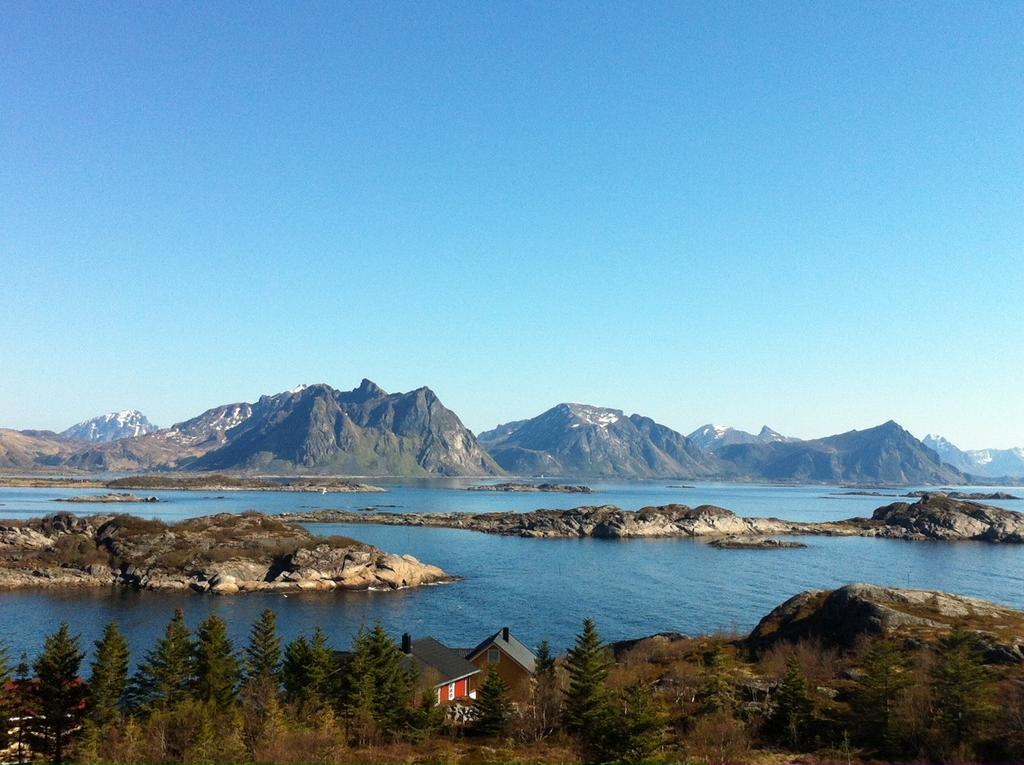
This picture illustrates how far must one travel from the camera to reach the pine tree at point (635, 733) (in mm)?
30953

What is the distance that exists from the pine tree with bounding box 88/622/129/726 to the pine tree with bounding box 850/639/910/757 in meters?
38.5

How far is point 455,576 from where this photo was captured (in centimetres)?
10688

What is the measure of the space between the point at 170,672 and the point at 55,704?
613 cm

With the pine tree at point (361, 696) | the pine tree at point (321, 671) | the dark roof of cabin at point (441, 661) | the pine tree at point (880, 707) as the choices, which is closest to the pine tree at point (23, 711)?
the pine tree at point (321, 671)

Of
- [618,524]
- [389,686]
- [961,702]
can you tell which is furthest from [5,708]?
[618,524]

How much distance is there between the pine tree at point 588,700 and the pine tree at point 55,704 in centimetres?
2668

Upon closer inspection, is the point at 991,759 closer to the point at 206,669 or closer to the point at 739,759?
the point at 739,759

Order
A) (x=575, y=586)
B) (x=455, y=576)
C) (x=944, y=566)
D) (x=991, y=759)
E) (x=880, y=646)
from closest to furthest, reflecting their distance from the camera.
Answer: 1. (x=991, y=759)
2. (x=880, y=646)
3. (x=575, y=586)
4. (x=455, y=576)
5. (x=944, y=566)

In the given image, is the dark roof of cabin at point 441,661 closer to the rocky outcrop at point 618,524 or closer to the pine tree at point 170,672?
the pine tree at point 170,672

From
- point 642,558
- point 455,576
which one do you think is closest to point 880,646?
point 455,576

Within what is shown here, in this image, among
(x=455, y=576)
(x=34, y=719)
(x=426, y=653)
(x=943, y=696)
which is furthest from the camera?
(x=455, y=576)

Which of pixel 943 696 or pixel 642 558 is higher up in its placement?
pixel 943 696

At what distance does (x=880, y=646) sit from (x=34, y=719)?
143ft

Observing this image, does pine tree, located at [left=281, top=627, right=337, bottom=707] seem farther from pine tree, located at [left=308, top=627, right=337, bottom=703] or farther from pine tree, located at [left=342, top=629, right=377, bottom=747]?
pine tree, located at [left=342, top=629, right=377, bottom=747]
